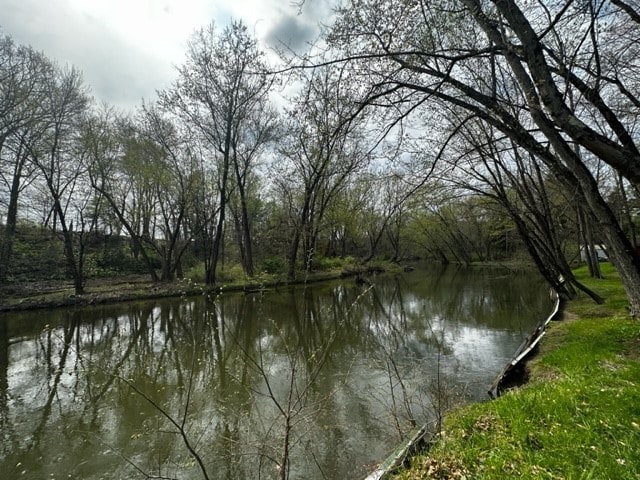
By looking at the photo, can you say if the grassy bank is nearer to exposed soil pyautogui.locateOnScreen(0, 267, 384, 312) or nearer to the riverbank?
the riverbank

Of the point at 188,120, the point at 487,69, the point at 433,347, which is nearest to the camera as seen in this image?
the point at 487,69

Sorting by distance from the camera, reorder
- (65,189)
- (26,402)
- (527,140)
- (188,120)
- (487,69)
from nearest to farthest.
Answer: (527,140)
(26,402)
(487,69)
(65,189)
(188,120)

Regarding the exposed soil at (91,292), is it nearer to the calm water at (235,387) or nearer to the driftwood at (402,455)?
the calm water at (235,387)

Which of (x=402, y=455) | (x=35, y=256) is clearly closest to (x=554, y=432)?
(x=402, y=455)

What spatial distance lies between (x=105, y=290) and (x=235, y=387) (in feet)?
49.5

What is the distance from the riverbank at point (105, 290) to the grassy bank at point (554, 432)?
7688mm

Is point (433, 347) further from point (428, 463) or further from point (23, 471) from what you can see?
point (23, 471)

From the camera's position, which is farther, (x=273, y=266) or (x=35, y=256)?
(x=273, y=266)

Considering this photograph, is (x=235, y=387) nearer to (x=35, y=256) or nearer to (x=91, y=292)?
(x=91, y=292)

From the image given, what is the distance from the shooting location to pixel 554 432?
2.71 metres

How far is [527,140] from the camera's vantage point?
4301 mm

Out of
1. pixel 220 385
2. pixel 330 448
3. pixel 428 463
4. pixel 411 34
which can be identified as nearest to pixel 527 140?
pixel 411 34

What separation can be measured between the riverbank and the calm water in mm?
1799

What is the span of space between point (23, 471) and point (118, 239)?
28.0 m
